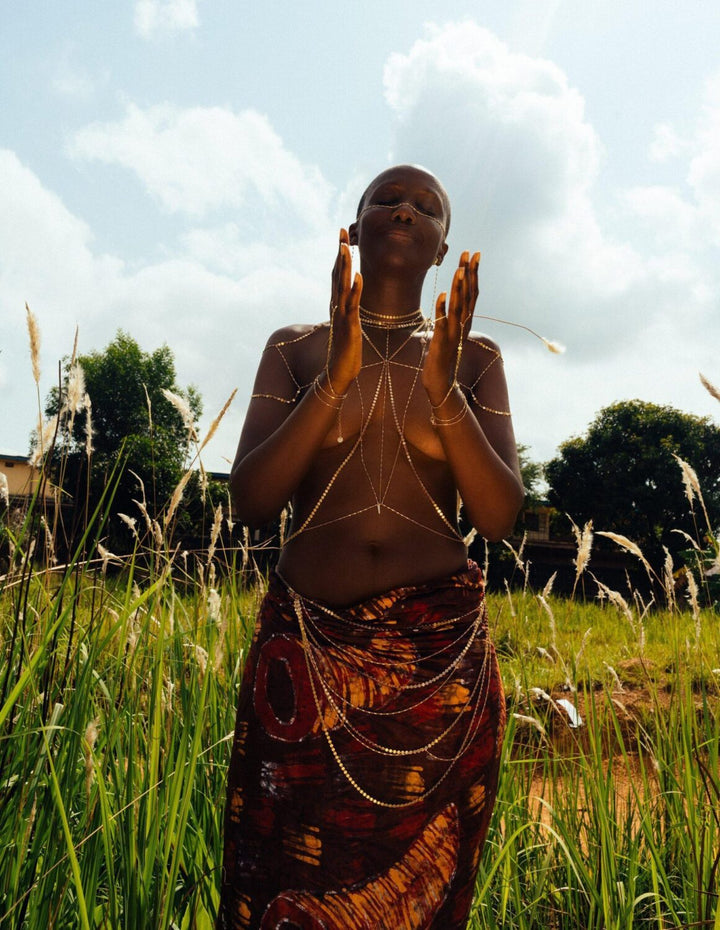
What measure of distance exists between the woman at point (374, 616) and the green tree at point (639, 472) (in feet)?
76.6

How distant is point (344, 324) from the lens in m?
1.53

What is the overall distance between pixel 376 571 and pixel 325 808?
51 centimetres

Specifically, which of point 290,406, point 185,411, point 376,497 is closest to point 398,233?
point 290,406

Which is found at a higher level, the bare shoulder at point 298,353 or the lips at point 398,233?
the lips at point 398,233

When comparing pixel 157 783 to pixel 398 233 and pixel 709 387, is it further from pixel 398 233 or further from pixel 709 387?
pixel 709 387

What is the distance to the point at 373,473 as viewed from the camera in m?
1.84

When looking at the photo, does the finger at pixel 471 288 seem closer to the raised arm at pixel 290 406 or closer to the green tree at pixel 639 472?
the raised arm at pixel 290 406

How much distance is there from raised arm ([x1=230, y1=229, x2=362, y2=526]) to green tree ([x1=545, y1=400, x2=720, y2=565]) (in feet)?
76.8

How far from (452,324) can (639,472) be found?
25.4 metres

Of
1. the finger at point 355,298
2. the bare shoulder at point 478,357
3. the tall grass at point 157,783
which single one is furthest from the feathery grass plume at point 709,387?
the finger at point 355,298

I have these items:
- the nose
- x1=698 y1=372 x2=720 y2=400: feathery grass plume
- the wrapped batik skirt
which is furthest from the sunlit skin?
x1=698 y1=372 x2=720 y2=400: feathery grass plume

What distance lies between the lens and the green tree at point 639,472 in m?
24.3

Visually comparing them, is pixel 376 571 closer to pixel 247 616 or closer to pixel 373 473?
pixel 373 473

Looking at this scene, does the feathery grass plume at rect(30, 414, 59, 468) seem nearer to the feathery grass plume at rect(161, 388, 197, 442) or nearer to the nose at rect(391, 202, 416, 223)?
the feathery grass plume at rect(161, 388, 197, 442)
